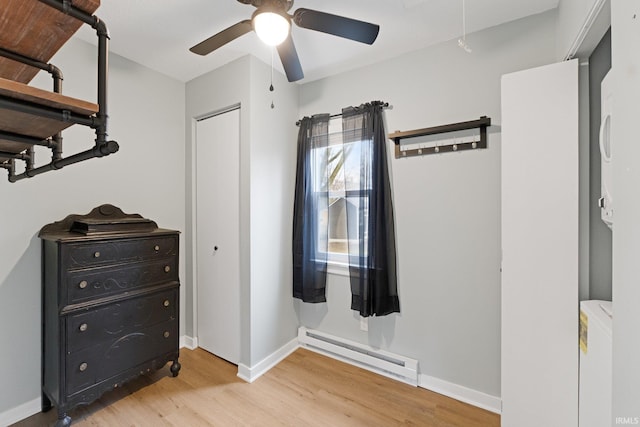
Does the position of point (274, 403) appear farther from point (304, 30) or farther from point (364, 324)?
point (304, 30)

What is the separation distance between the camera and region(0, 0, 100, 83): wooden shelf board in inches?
22.3

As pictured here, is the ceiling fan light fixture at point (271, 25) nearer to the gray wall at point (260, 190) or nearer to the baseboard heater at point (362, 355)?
the gray wall at point (260, 190)

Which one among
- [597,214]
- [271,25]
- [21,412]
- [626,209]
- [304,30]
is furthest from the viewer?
[304,30]

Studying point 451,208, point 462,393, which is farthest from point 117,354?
point 451,208

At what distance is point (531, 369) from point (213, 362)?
7.71 feet

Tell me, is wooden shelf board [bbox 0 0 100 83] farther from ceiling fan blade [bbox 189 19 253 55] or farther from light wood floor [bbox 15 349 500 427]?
light wood floor [bbox 15 349 500 427]

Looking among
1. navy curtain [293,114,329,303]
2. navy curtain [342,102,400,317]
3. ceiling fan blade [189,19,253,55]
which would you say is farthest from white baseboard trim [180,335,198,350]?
ceiling fan blade [189,19,253,55]

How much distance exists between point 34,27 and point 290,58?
1251 mm

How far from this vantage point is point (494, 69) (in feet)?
6.06

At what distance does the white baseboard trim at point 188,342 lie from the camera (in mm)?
2656

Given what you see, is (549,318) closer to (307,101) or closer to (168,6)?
(307,101)

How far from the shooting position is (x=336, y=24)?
1.36 meters

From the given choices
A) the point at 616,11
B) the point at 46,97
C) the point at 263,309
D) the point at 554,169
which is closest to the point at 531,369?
the point at 554,169

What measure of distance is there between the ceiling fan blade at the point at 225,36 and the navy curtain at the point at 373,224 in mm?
1126
